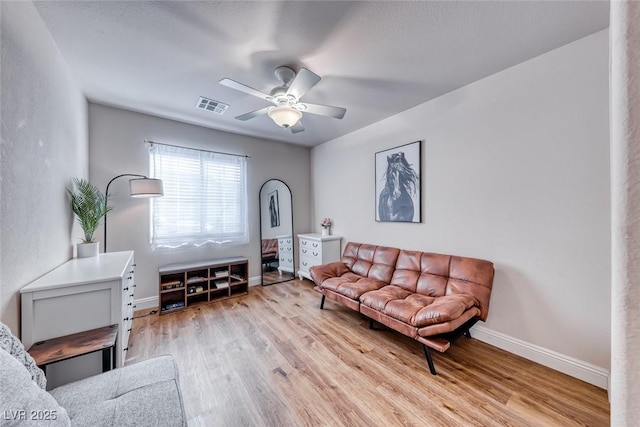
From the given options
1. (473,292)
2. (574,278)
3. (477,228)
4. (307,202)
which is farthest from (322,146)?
(574,278)

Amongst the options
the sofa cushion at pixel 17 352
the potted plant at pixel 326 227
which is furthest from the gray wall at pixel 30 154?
the potted plant at pixel 326 227

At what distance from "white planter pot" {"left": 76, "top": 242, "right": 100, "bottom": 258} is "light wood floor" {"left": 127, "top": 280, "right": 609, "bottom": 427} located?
37.1 inches

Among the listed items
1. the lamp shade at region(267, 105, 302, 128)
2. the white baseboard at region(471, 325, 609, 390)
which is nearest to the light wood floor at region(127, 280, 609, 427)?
the white baseboard at region(471, 325, 609, 390)

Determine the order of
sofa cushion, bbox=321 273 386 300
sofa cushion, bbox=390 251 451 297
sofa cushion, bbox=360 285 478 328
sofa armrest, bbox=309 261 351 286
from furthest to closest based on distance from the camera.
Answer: sofa armrest, bbox=309 261 351 286, sofa cushion, bbox=321 273 386 300, sofa cushion, bbox=390 251 451 297, sofa cushion, bbox=360 285 478 328

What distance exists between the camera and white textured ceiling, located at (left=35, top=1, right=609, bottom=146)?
1581mm

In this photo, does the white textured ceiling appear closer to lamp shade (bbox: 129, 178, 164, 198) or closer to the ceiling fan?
the ceiling fan

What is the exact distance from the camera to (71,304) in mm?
1512

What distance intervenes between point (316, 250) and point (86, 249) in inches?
110

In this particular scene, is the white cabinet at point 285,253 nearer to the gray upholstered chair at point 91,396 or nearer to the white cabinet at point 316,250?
the white cabinet at point 316,250

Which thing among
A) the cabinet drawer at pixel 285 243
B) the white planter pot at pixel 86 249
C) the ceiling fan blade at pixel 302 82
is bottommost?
the cabinet drawer at pixel 285 243

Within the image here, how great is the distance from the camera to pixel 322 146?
4.61 meters

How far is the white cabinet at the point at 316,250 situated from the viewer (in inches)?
157

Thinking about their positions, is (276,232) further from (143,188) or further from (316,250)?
(143,188)

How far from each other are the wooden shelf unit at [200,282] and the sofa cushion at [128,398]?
207 cm
